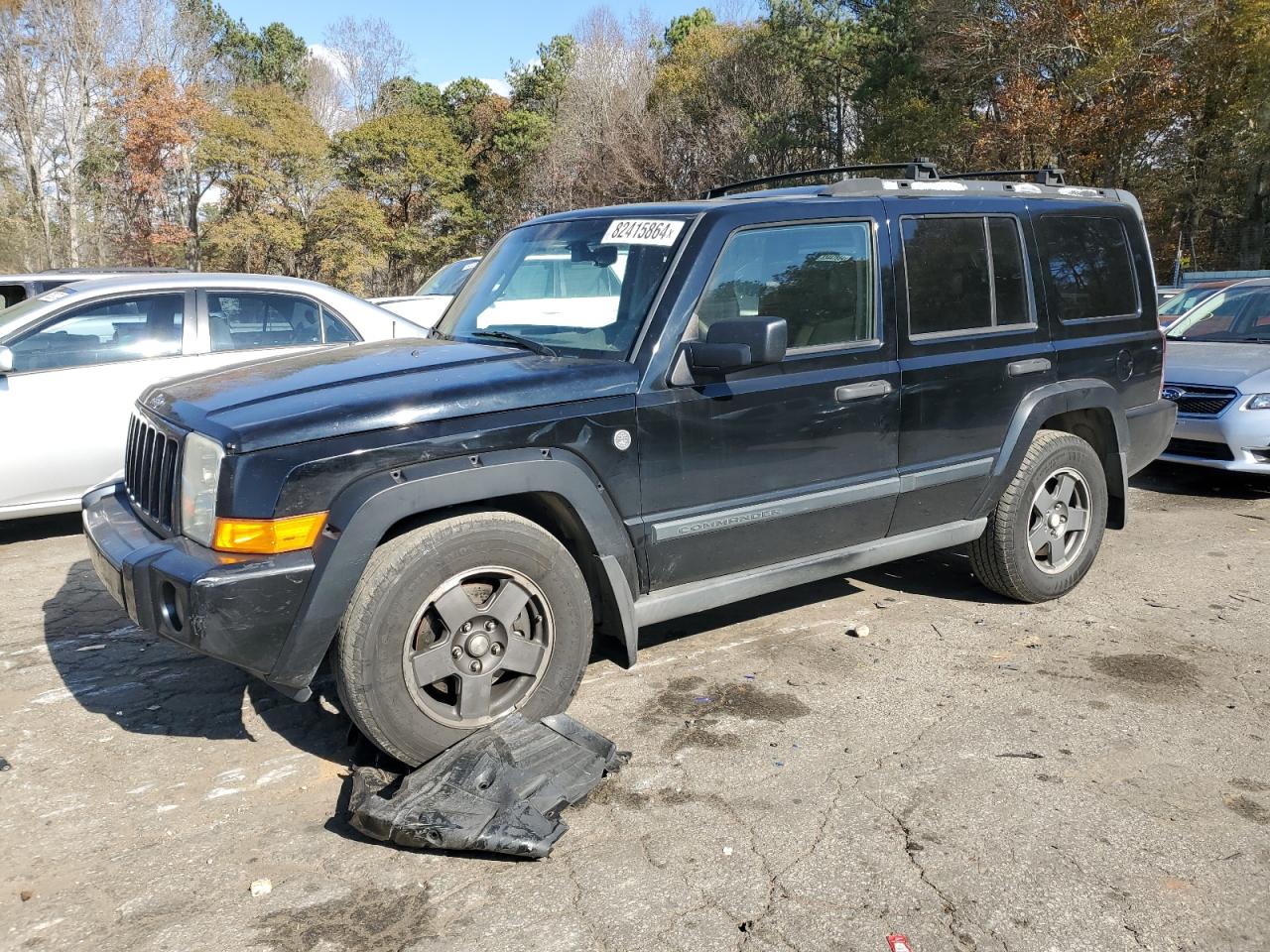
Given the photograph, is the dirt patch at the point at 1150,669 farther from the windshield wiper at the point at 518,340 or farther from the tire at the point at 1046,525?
the windshield wiper at the point at 518,340

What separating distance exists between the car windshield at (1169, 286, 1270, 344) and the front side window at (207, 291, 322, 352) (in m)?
7.21

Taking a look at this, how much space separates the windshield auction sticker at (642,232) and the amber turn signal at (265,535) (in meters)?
1.70

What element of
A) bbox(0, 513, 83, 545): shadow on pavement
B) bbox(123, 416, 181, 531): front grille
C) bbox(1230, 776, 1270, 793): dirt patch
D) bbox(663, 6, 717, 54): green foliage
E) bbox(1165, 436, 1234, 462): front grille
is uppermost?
bbox(663, 6, 717, 54): green foliage

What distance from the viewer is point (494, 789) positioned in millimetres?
3176

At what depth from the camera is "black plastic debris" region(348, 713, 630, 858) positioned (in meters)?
2.98

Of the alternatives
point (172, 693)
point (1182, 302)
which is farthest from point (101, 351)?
point (1182, 302)

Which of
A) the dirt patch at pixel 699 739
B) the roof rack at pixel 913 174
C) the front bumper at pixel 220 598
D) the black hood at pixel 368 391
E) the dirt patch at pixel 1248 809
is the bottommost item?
the dirt patch at pixel 1248 809

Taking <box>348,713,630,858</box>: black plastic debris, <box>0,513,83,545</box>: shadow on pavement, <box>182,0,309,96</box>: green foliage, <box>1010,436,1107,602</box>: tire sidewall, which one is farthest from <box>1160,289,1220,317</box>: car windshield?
<box>182,0,309,96</box>: green foliage

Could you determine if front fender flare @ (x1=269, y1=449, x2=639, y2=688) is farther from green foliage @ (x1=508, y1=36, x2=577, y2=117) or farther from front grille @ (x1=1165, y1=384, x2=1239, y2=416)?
green foliage @ (x1=508, y1=36, x2=577, y2=117)

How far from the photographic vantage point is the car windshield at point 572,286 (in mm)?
3900

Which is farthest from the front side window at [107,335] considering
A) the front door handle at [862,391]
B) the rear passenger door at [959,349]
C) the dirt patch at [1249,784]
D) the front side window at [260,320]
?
the dirt patch at [1249,784]

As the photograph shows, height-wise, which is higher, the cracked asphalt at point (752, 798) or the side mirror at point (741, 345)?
the side mirror at point (741, 345)

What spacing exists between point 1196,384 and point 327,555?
7076 millimetres

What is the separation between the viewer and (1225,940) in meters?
2.62
